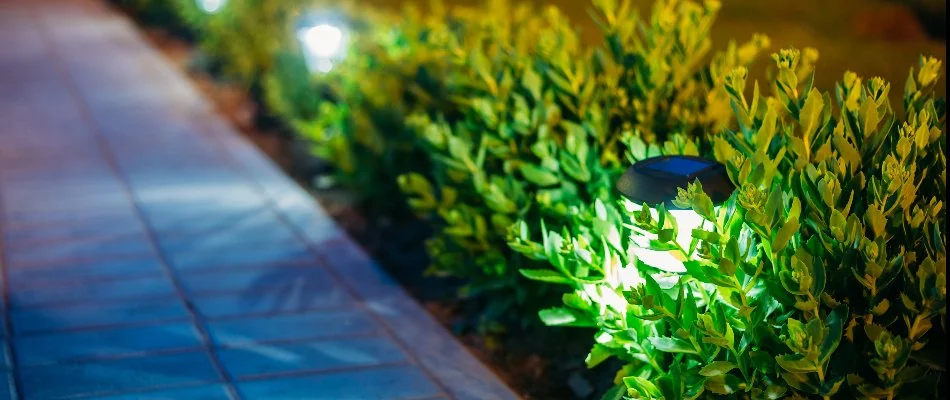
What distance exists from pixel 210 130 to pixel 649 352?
257 inches

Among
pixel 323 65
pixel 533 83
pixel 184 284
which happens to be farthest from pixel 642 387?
pixel 323 65

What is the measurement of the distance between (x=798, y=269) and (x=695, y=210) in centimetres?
35

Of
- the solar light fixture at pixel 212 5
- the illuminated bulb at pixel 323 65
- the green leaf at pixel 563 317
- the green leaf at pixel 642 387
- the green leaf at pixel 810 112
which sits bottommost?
the green leaf at pixel 642 387

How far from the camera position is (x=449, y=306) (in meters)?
5.58

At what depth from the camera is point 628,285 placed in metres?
3.80

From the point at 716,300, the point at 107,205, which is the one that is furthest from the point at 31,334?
the point at 716,300

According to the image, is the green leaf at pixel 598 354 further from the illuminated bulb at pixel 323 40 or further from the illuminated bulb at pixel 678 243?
the illuminated bulb at pixel 323 40

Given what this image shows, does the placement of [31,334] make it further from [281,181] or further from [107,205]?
[281,181]

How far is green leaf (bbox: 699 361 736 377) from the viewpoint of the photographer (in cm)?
338

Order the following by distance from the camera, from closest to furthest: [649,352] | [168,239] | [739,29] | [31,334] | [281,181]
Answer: [649,352] → [31,334] → [168,239] → [281,181] → [739,29]

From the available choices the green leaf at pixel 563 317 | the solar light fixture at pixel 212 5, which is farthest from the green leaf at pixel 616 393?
the solar light fixture at pixel 212 5

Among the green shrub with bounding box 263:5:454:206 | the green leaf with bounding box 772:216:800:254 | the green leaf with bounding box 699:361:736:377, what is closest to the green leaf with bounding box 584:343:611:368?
the green leaf with bounding box 699:361:736:377

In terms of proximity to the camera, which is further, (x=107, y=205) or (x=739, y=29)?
(x=739, y=29)

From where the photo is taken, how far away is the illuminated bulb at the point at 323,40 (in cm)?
774
